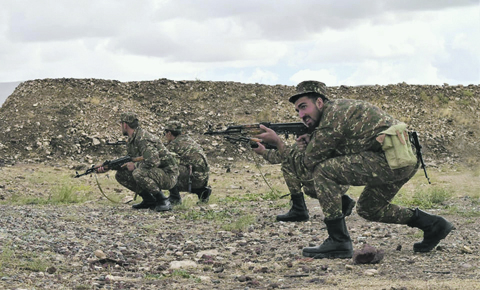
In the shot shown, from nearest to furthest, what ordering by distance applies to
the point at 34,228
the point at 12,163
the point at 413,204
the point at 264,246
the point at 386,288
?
the point at 386,288, the point at 264,246, the point at 34,228, the point at 413,204, the point at 12,163

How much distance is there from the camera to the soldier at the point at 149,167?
31.4 feet

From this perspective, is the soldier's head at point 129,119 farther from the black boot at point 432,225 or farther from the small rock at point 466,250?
the small rock at point 466,250

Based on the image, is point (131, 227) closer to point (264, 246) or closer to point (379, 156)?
point (264, 246)

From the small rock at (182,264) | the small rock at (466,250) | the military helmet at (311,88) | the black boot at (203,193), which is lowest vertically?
the small rock at (182,264)

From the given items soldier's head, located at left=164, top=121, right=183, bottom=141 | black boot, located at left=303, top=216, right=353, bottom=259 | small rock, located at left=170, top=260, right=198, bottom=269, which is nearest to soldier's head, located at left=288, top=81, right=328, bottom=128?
black boot, located at left=303, top=216, right=353, bottom=259

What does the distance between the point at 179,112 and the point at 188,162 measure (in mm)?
15030

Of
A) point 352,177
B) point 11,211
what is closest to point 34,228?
point 11,211

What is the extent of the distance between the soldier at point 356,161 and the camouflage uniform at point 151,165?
169 inches

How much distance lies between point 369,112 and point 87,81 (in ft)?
76.2

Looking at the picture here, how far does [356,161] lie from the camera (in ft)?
17.7

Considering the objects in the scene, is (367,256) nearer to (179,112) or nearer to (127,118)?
Result: (127,118)

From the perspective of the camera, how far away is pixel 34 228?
7.27m

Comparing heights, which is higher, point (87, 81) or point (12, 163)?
point (87, 81)

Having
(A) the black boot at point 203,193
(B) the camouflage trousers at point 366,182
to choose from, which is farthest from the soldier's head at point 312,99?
(A) the black boot at point 203,193
